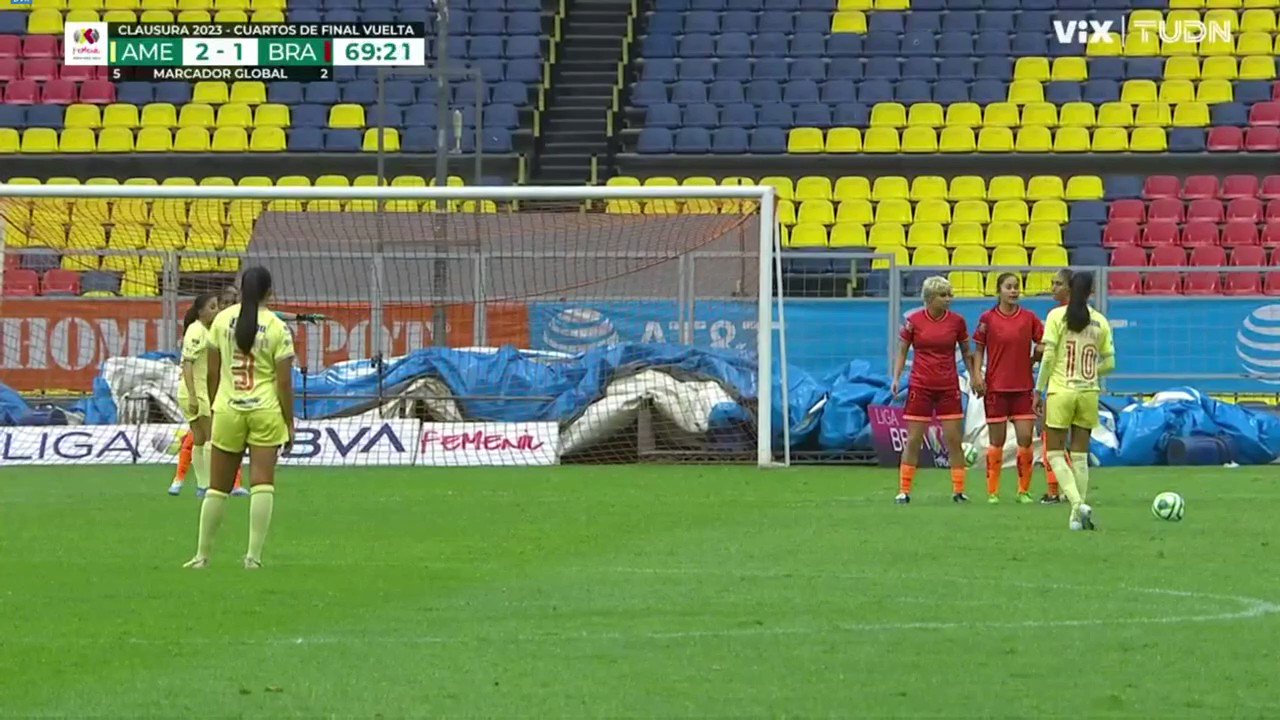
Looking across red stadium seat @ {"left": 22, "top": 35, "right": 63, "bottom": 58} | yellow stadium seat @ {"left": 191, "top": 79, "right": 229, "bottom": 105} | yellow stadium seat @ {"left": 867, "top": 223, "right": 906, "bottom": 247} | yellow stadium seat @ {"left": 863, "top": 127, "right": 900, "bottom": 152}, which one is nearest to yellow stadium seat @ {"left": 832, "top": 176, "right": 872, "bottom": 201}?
yellow stadium seat @ {"left": 863, "top": 127, "right": 900, "bottom": 152}

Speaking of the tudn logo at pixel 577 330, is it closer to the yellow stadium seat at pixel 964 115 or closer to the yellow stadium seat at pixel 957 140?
the yellow stadium seat at pixel 957 140

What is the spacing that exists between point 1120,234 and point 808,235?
4.86 metres

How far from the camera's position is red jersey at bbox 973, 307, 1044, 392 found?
61.6 feet

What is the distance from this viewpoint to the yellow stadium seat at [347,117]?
125 ft

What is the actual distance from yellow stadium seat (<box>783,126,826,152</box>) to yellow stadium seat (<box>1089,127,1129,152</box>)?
450 cm

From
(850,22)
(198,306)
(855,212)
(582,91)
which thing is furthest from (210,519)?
(850,22)

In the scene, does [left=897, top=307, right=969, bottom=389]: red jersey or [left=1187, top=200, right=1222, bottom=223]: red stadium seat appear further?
[left=1187, top=200, right=1222, bottom=223]: red stadium seat

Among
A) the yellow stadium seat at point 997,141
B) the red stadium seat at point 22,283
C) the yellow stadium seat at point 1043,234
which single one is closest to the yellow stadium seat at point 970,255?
the yellow stadium seat at point 1043,234

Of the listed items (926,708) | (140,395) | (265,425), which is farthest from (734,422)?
(926,708)

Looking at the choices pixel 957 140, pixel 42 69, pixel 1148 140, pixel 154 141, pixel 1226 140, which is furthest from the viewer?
pixel 42 69

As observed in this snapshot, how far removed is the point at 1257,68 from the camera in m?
37.5

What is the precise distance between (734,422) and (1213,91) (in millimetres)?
15570

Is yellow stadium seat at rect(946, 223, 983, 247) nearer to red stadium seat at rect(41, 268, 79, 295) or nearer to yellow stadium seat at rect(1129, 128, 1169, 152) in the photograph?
yellow stadium seat at rect(1129, 128, 1169, 152)

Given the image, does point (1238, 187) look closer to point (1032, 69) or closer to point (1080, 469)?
point (1032, 69)
